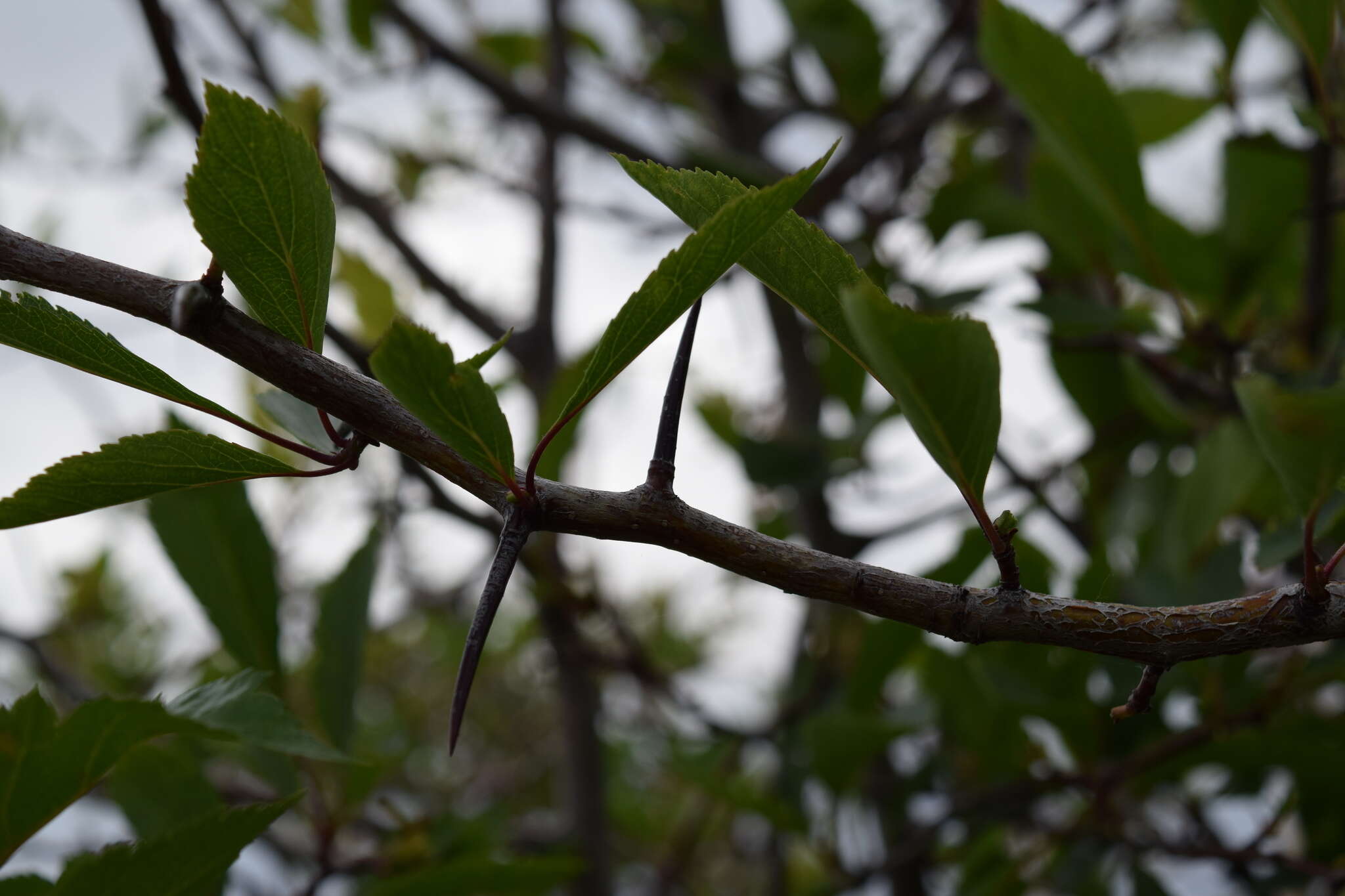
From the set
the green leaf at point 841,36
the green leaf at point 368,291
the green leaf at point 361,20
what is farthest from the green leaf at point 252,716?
the green leaf at point 361,20

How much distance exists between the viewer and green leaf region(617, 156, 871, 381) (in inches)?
10.3

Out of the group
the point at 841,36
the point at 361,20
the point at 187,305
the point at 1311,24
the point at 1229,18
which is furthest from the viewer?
the point at 361,20

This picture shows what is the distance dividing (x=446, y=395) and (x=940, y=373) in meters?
0.12

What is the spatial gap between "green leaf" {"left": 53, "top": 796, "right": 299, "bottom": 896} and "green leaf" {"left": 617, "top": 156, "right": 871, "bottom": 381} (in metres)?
0.22

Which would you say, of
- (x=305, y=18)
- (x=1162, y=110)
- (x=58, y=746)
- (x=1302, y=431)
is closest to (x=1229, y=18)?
(x=1162, y=110)

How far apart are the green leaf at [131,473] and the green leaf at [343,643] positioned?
0.92 feet

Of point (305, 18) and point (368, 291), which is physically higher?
point (305, 18)

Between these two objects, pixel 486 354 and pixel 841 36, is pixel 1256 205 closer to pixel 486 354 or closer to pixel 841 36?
pixel 841 36

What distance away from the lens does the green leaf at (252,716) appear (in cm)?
24

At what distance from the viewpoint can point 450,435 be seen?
0.24 m

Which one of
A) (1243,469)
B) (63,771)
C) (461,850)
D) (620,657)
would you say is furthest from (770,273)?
(620,657)

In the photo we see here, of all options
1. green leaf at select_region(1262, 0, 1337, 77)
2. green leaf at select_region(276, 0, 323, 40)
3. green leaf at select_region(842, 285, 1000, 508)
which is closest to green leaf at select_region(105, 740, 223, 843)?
green leaf at select_region(842, 285, 1000, 508)

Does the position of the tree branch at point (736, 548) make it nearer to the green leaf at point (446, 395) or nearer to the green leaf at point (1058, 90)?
the green leaf at point (446, 395)

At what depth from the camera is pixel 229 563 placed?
19.3 inches
